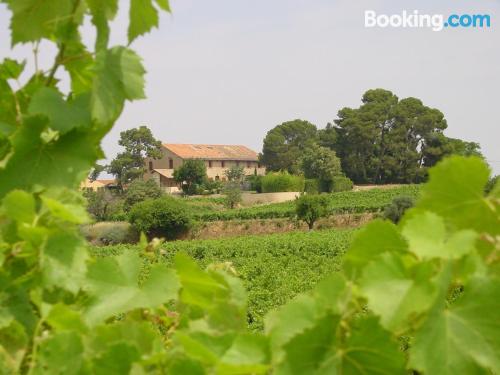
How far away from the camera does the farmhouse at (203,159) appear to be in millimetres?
54719

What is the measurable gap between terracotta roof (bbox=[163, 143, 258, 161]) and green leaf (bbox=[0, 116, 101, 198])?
55750 mm

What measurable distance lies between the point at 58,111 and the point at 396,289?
1.56 feet

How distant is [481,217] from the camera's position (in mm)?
525

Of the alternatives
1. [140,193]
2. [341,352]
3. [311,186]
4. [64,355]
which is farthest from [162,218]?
[341,352]

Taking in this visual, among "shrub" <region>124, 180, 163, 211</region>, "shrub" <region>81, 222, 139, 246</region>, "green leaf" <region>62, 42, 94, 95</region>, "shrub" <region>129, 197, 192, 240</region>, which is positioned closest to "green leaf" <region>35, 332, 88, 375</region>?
"green leaf" <region>62, 42, 94, 95</region>

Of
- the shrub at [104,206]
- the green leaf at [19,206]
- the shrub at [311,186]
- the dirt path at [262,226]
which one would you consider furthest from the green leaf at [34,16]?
the shrub at [311,186]

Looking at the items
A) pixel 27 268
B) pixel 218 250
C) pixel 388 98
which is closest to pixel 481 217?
pixel 27 268

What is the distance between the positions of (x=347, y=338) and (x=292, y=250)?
57.6 ft

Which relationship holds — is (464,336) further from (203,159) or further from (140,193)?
(203,159)

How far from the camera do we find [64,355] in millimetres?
537

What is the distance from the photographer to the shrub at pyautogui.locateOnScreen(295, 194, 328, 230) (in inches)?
1204

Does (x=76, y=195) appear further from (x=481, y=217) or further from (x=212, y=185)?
(x=212, y=185)

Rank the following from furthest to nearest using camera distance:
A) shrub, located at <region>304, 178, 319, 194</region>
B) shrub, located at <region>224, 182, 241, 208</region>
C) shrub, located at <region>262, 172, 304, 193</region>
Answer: shrub, located at <region>262, 172, 304, 193</region> < shrub, located at <region>304, 178, 319, 194</region> < shrub, located at <region>224, 182, 241, 208</region>

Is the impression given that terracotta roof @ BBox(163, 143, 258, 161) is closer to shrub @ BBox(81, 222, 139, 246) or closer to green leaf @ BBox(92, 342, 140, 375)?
shrub @ BBox(81, 222, 139, 246)
